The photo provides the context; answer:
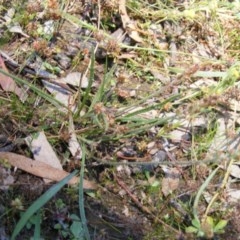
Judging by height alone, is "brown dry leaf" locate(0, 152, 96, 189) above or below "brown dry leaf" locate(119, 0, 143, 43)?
below

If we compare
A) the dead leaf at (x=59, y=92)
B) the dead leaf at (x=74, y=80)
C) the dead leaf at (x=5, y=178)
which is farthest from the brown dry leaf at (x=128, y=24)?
the dead leaf at (x=5, y=178)

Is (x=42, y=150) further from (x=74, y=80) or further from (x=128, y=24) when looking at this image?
(x=128, y=24)

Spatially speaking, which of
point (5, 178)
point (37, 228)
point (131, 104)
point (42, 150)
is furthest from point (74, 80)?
point (37, 228)

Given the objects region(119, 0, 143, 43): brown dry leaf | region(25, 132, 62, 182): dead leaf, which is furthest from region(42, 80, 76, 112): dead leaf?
region(119, 0, 143, 43): brown dry leaf

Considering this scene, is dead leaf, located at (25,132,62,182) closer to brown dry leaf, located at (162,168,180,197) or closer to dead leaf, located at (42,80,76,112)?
dead leaf, located at (42,80,76,112)

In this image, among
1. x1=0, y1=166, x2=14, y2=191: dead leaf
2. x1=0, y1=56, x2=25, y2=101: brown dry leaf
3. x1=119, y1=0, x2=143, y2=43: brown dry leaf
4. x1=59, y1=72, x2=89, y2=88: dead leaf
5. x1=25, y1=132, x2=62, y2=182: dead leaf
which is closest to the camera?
x1=0, y1=166, x2=14, y2=191: dead leaf

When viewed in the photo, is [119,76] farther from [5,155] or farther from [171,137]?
[5,155]

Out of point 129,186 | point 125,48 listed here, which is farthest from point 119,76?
point 129,186
